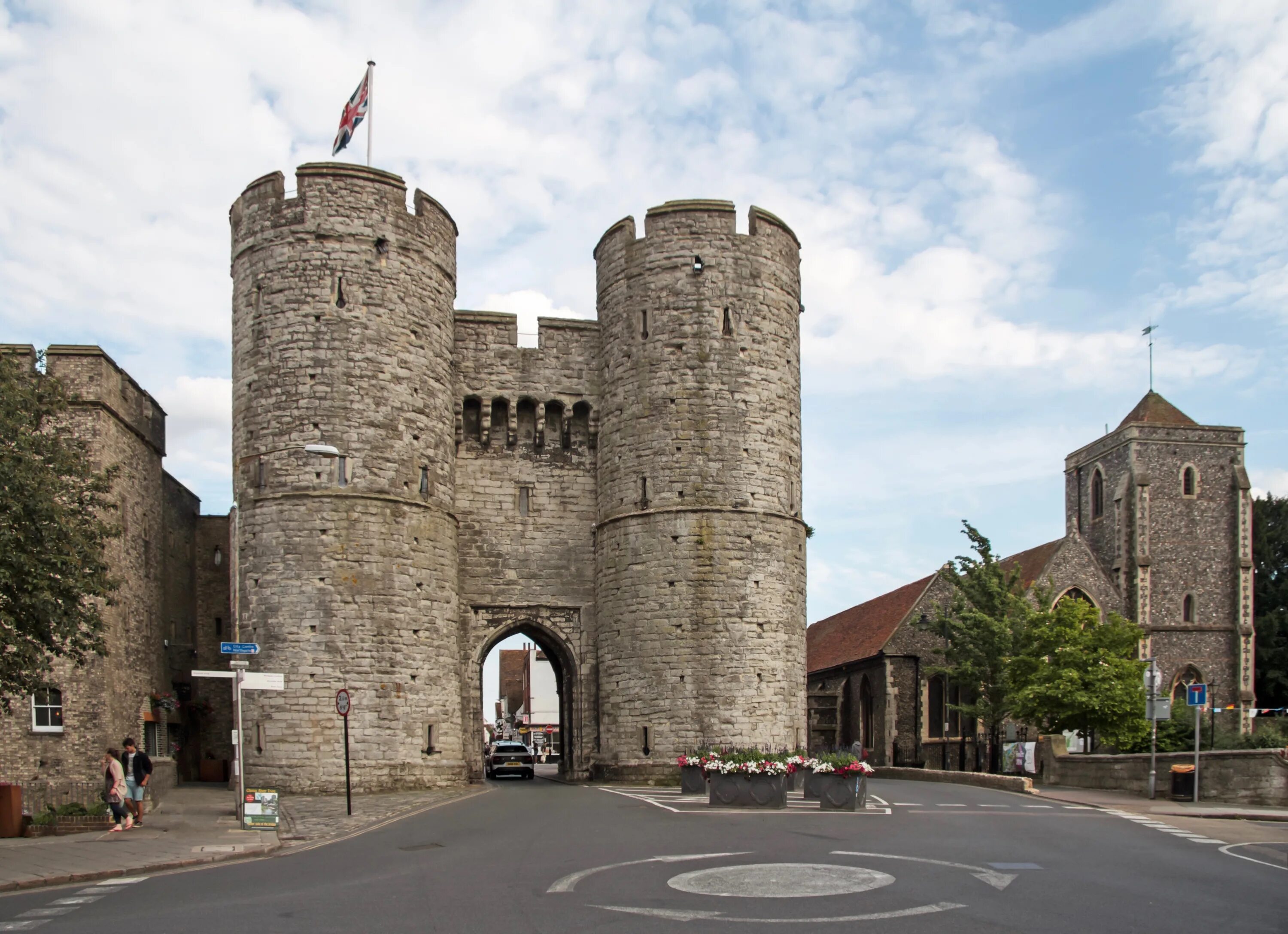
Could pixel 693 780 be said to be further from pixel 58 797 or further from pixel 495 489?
pixel 495 489

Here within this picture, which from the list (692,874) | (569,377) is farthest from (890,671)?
(692,874)

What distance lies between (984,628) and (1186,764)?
45.8 feet

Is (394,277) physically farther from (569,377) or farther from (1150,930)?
(1150,930)

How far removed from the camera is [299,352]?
29.1m

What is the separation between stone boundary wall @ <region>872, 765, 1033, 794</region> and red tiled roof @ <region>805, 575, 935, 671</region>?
23.3ft

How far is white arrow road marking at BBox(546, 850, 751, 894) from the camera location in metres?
11.3

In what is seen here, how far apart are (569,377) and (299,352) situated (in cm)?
755

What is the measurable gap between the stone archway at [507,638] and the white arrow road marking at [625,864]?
63.5 ft

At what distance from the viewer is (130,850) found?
15297 mm

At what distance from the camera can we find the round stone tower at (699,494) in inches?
1193

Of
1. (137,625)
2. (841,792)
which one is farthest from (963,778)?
(137,625)

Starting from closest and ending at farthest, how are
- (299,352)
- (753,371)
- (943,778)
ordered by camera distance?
(299,352), (753,371), (943,778)

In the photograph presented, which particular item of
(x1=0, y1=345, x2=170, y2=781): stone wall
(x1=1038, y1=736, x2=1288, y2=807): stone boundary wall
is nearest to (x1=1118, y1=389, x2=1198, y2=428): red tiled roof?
(x1=1038, y1=736, x2=1288, y2=807): stone boundary wall

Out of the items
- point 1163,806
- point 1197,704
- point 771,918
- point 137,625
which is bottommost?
point 1163,806
